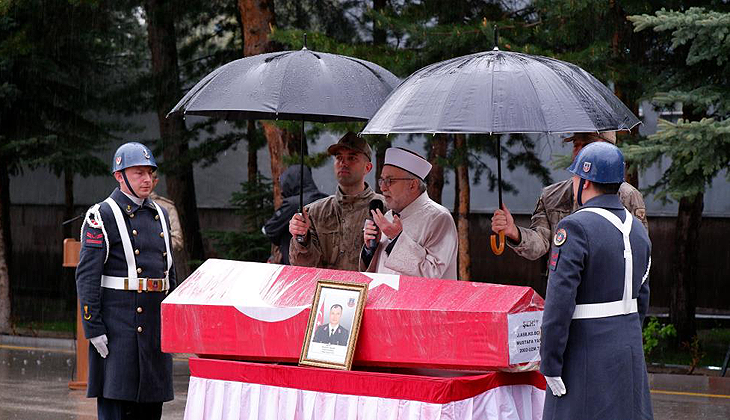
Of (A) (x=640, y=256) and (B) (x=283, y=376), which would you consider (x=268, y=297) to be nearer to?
(B) (x=283, y=376)

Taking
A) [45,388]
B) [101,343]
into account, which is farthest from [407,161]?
[45,388]

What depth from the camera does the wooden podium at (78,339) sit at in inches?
430

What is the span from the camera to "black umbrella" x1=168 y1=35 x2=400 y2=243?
6742 mm

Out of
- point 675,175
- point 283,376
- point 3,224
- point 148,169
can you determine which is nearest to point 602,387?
point 283,376

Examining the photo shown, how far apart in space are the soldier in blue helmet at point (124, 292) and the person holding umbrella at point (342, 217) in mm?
958

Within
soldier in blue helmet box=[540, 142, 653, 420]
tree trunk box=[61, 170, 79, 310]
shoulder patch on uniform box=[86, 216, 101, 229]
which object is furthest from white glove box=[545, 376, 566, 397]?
tree trunk box=[61, 170, 79, 310]

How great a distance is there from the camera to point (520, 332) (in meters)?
5.51

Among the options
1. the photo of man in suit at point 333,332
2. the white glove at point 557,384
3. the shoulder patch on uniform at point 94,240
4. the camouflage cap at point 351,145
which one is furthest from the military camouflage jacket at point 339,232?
the white glove at point 557,384

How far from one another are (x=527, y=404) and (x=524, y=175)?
15703 mm

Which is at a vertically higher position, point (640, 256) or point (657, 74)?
point (657, 74)

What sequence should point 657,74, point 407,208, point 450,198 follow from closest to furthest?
point 407,208
point 657,74
point 450,198

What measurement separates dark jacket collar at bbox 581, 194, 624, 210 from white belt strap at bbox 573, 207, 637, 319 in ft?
0.10

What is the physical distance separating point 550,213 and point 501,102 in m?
1.12

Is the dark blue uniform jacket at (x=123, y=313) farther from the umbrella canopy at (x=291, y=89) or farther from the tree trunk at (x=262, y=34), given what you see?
the tree trunk at (x=262, y=34)
